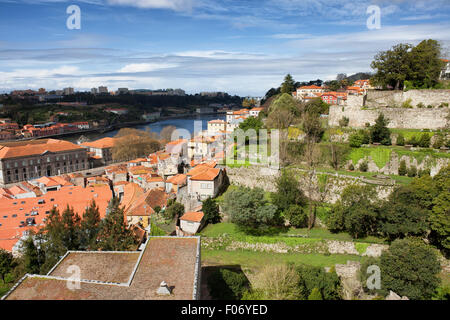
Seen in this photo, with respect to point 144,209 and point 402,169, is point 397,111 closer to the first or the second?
point 402,169

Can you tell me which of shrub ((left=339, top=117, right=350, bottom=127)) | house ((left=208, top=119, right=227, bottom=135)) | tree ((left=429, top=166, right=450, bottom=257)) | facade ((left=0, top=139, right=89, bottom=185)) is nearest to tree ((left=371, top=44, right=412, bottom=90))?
shrub ((left=339, top=117, right=350, bottom=127))

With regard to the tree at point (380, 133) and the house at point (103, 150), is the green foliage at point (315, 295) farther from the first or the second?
the house at point (103, 150)

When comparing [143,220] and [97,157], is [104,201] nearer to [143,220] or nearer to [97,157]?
[143,220]

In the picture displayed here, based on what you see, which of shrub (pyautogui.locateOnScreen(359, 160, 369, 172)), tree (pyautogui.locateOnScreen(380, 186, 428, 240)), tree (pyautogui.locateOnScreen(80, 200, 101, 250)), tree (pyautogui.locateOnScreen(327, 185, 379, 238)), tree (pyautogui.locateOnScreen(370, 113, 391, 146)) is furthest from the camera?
tree (pyautogui.locateOnScreen(370, 113, 391, 146))

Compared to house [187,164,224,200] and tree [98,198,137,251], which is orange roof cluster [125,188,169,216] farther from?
tree [98,198,137,251]

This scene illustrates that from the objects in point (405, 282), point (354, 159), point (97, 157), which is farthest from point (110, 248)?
point (97, 157)

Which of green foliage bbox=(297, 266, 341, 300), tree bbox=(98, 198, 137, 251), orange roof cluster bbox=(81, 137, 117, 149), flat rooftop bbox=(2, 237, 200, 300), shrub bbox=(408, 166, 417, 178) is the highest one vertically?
shrub bbox=(408, 166, 417, 178)
